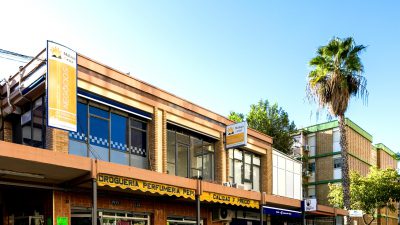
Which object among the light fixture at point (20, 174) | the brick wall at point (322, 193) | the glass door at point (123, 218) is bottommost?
the brick wall at point (322, 193)

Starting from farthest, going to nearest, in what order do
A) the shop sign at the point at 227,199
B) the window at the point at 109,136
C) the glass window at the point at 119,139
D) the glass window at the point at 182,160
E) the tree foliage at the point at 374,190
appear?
the tree foliage at the point at 374,190 → the glass window at the point at 182,160 → the glass window at the point at 119,139 → the shop sign at the point at 227,199 → the window at the point at 109,136

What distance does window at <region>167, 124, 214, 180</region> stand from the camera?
20.7 meters

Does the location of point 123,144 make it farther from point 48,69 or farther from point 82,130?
point 48,69

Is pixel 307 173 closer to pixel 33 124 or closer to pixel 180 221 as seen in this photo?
pixel 180 221

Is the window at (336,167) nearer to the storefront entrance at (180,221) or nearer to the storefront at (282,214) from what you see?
the storefront at (282,214)

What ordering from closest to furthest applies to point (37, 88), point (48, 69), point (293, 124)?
point (48, 69) → point (37, 88) → point (293, 124)

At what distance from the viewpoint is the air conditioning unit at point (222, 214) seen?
868 inches

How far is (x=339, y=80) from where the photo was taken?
28062mm

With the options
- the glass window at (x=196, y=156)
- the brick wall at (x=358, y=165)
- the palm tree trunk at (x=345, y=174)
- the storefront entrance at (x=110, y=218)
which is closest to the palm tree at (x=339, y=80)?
the palm tree trunk at (x=345, y=174)

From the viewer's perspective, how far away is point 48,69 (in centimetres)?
1361

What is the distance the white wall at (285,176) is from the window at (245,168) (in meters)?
1.43

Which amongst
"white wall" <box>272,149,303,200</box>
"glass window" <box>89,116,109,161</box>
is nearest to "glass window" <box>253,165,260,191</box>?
"white wall" <box>272,149,303,200</box>

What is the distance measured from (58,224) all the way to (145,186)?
2.86m

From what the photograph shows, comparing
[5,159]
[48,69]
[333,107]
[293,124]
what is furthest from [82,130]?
[293,124]
